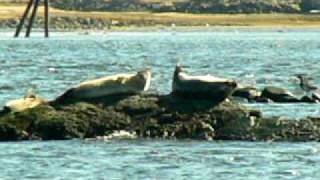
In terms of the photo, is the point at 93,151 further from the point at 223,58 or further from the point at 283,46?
the point at 283,46

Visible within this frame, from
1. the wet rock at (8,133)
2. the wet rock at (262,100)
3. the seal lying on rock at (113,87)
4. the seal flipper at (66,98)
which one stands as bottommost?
the wet rock at (262,100)

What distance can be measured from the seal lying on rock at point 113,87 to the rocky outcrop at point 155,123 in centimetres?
78

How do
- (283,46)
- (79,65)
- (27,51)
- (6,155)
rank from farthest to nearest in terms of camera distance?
(283,46) < (27,51) < (79,65) < (6,155)

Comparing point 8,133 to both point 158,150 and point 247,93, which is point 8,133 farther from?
point 247,93

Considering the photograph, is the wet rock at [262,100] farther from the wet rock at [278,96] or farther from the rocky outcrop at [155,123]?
the rocky outcrop at [155,123]

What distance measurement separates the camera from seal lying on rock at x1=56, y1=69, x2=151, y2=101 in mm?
36375

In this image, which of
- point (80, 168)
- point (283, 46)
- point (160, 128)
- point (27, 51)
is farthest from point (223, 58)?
point (80, 168)

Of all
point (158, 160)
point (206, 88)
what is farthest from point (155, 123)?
point (158, 160)

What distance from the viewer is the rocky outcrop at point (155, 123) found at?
3484 centimetres

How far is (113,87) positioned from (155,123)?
68.6 inches

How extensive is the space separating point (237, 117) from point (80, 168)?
242 inches

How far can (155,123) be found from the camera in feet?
116

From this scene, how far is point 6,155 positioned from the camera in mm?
32000

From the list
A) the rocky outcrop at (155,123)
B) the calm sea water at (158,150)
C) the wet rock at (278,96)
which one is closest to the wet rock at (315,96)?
the wet rock at (278,96)
